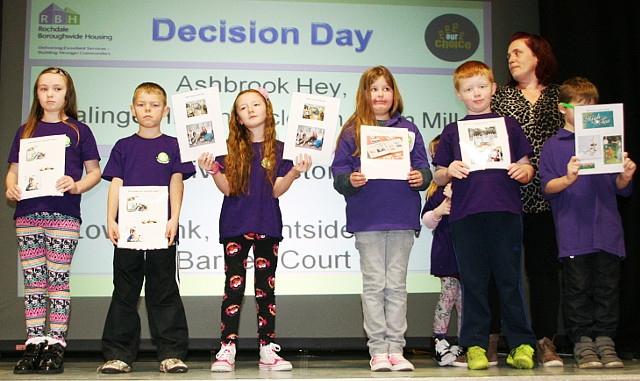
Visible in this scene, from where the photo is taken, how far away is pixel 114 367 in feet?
10.2

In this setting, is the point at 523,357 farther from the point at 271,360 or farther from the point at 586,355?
the point at 271,360

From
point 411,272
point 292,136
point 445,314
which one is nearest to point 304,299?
point 411,272

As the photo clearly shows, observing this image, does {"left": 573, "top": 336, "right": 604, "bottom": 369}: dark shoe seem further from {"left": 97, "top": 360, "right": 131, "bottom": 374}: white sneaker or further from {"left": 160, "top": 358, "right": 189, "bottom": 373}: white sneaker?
{"left": 97, "top": 360, "right": 131, "bottom": 374}: white sneaker

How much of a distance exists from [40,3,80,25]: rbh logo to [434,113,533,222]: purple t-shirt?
278cm

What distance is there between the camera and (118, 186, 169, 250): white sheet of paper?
316 centimetres

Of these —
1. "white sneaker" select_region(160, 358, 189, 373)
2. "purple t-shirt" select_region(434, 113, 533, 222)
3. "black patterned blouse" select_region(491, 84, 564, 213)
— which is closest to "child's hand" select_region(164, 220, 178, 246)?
"white sneaker" select_region(160, 358, 189, 373)

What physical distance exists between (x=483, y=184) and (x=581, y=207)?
57cm

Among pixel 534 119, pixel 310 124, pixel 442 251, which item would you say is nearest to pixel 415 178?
pixel 310 124

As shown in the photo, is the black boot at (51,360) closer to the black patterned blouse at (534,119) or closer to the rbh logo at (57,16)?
the rbh logo at (57,16)

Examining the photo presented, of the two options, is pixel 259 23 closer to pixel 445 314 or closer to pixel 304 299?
pixel 304 299

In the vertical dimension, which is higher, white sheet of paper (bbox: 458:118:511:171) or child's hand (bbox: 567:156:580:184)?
white sheet of paper (bbox: 458:118:511:171)

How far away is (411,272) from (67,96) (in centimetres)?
249

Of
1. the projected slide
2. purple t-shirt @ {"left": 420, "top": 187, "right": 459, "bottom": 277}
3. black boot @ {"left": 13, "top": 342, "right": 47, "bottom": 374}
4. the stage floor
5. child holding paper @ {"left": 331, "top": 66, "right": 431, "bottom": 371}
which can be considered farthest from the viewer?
the projected slide

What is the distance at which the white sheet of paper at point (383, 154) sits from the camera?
322 centimetres
